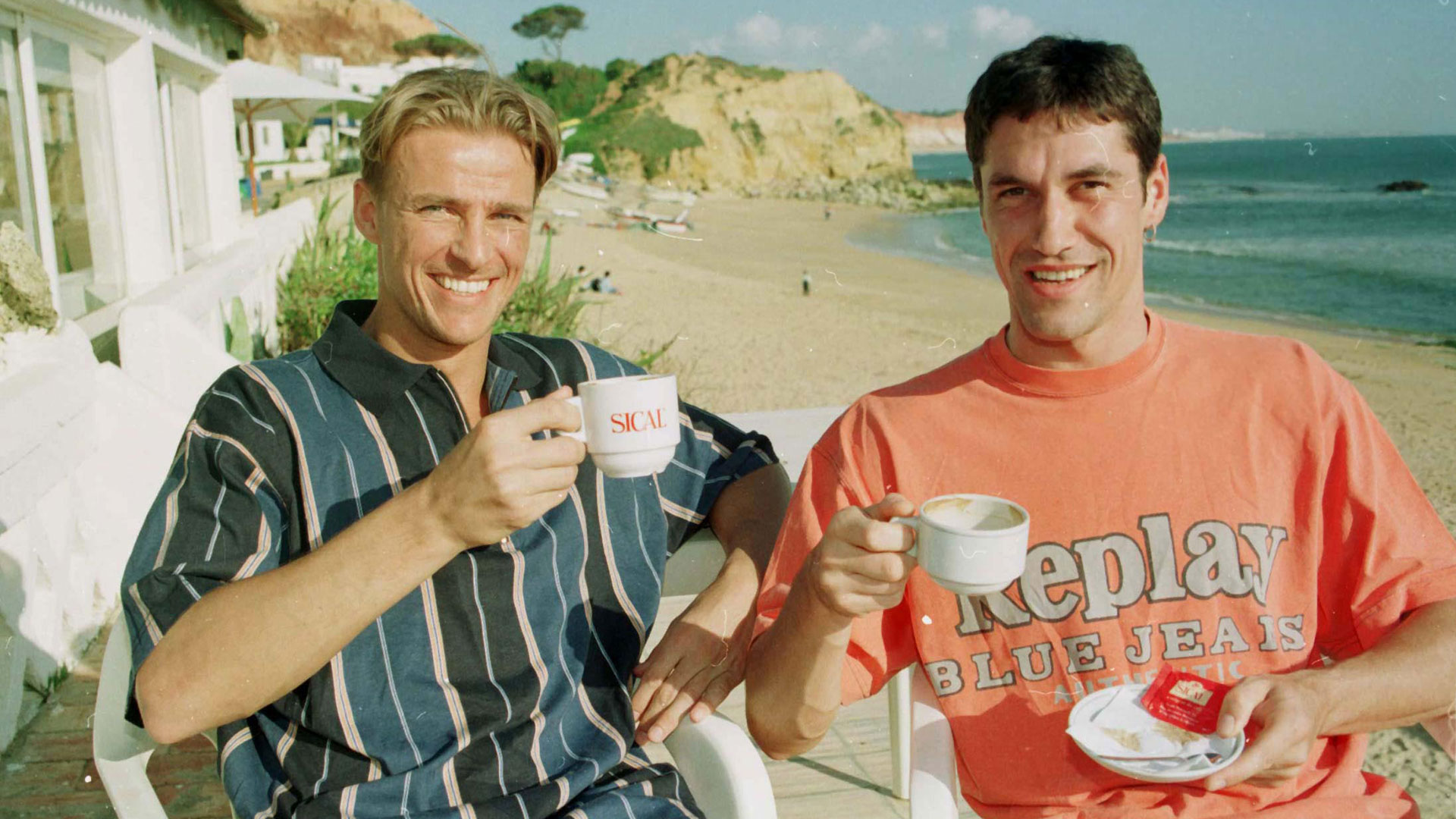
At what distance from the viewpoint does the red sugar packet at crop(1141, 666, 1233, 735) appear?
1.57 m

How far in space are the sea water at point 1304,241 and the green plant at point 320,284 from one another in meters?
9.35

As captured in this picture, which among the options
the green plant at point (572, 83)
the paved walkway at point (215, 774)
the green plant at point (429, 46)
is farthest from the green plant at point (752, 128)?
the paved walkway at point (215, 774)

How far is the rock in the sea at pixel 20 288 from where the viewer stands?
3.57 meters

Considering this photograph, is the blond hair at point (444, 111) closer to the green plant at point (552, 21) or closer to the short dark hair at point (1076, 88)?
the short dark hair at point (1076, 88)

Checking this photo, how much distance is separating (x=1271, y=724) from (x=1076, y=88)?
1069 mm

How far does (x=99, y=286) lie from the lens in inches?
265

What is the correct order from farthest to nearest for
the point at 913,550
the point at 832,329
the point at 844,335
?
→ 1. the point at 832,329
2. the point at 844,335
3. the point at 913,550

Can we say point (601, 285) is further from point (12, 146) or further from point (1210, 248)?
point (1210, 248)

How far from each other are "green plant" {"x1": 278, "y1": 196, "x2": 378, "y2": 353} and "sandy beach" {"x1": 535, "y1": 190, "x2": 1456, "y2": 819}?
154 centimetres

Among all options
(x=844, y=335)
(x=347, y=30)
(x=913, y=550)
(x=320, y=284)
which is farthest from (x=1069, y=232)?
(x=347, y=30)

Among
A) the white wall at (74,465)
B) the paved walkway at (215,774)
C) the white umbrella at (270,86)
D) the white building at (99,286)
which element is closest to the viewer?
the paved walkway at (215,774)

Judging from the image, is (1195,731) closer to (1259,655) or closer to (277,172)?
(1259,655)

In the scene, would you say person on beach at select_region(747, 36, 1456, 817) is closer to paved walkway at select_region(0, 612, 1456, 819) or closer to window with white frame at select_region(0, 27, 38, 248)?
paved walkway at select_region(0, 612, 1456, 819)

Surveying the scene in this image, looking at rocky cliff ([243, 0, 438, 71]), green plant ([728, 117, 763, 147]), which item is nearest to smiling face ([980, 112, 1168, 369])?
green plant ([728, 117, 763, 147])
